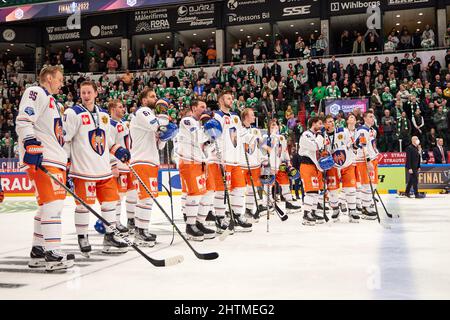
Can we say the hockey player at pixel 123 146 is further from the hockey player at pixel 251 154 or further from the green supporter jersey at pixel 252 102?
the green supporter jersey at pixel 252 102

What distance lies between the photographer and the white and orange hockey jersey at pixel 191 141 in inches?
248

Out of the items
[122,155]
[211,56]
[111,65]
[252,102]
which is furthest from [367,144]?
[111,65]

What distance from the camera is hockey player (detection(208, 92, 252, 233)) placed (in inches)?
275

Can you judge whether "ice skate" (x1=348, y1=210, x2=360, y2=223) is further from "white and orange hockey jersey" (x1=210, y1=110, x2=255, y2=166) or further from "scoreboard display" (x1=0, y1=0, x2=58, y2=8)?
"scoreboard display" (x1=0, y1=0, x2=58, y2=8)

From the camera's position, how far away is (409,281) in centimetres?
387

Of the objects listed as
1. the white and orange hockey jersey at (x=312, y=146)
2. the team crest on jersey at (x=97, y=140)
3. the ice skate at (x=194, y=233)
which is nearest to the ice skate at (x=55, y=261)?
the team crest on jersey at (x=97, y=140)

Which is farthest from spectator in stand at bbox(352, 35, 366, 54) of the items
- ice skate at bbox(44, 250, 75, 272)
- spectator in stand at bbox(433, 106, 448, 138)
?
ice skate at bbox(44, 250, 75, 272)

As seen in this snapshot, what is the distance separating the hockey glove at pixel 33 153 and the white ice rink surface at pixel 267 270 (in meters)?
0.94

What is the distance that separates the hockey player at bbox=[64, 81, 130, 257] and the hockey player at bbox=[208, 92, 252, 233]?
6.25ft

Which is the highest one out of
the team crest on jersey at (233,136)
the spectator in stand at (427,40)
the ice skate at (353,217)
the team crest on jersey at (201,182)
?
the spectator in stand at (427,40)

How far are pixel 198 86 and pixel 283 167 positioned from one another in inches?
523

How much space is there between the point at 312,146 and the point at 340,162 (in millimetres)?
587

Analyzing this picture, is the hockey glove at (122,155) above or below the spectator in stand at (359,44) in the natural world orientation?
below

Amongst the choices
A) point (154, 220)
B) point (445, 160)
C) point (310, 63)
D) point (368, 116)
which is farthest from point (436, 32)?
point (154, 220)
